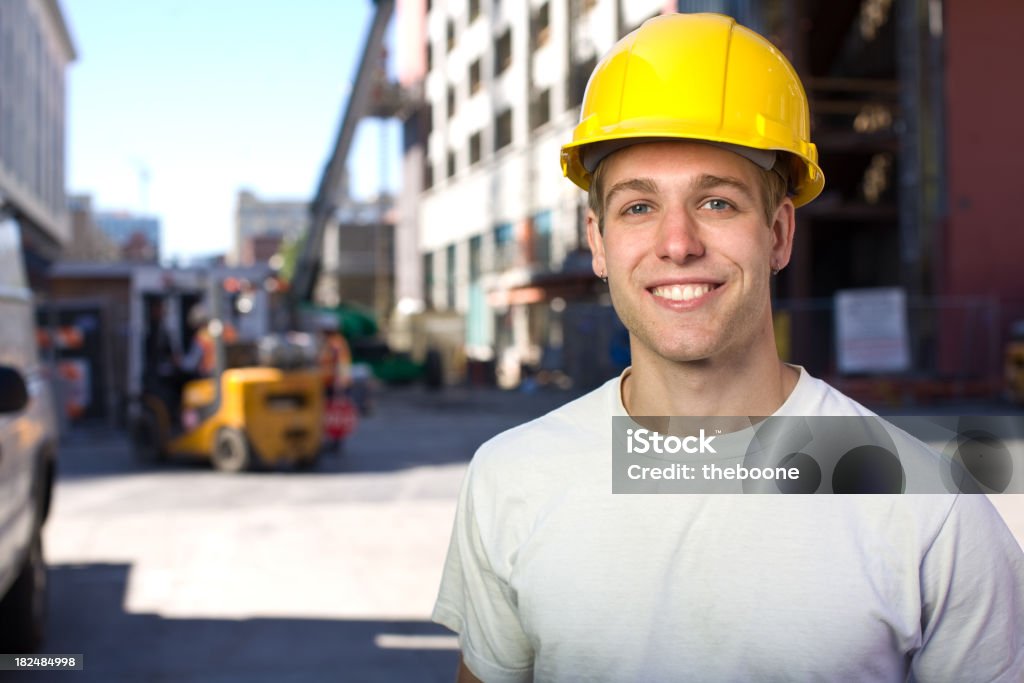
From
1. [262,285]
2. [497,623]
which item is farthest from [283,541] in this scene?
[262,285]

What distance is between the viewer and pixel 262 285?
58.9 feet

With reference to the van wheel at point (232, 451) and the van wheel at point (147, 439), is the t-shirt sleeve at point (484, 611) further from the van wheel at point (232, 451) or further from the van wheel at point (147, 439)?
the van wheel at point (147, 439)

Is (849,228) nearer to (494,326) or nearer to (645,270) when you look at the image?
(494,326)

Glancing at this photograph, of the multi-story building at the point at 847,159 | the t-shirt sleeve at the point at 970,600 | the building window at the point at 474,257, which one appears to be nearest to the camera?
the t-shirt sleeve at the point at 970,600

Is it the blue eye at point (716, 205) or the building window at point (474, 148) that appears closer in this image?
the blue eye at point (716, 205)

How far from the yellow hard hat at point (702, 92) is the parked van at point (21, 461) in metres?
3.25

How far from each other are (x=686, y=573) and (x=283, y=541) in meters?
7.67

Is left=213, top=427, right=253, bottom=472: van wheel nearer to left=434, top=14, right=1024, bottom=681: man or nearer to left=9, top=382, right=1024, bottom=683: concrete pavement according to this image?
left=9, top=382, right=1024, bottom=683: concrete pavement

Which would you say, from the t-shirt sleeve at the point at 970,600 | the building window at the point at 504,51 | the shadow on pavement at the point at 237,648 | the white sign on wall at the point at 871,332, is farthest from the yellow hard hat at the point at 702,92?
the white sign on wall at the point at 871,332

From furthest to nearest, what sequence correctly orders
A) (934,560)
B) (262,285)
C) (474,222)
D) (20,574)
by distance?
(474,222) < (262,285) < (20,574) < (934,560)

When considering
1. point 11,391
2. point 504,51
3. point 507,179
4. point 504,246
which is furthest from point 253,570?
point 504,246

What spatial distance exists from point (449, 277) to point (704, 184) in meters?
36.2

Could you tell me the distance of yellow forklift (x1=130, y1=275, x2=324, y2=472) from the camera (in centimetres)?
1377

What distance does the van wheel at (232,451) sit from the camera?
542 inches
